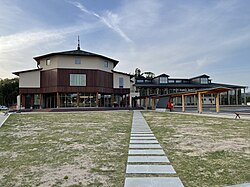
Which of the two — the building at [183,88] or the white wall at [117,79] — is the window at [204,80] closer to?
the building at [183,88]

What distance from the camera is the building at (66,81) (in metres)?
34.4

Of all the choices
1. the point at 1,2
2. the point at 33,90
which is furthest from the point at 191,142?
the point at 33,90

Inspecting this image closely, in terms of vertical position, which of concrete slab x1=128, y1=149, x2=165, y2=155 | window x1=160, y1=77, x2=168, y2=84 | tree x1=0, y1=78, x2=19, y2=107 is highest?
window x1=160, y1=77, x2=168, y2=84

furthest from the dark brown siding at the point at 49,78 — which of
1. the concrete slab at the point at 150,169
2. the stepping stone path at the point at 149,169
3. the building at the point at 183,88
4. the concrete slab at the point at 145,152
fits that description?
the concrete slab at the point at 150,169

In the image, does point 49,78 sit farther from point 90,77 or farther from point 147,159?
point 147,159

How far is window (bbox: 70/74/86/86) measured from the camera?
114 feet

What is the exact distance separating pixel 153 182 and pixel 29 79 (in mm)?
35508

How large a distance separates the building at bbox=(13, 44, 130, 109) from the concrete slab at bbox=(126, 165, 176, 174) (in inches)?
1208

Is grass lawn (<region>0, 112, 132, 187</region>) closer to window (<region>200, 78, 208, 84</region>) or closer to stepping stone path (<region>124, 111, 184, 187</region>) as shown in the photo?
stepping stone path (<region>124, 111, 184, 187</region>)

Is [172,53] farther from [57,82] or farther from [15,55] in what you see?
[15,55]

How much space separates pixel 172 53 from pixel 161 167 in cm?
3041

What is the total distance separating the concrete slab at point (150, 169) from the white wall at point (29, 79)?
34236 millimetres

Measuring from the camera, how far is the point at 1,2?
1478cm

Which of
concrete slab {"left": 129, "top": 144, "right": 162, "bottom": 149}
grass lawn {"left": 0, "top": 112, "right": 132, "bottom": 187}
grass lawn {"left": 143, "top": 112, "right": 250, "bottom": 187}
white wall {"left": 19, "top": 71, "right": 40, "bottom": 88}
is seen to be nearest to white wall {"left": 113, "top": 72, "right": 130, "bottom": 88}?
white wall {"left": 19, "top": 71, "right": 40, "bottom": 88}
